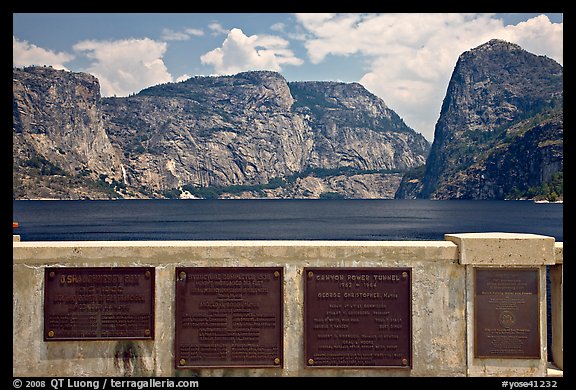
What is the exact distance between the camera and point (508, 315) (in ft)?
29.5

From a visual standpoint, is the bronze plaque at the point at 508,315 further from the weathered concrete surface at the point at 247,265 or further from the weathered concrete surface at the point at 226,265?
the weathered concrete surface at the point at 226,265

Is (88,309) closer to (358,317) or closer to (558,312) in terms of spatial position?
(358,317)

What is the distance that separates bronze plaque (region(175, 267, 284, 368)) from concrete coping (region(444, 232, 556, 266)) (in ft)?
9.42

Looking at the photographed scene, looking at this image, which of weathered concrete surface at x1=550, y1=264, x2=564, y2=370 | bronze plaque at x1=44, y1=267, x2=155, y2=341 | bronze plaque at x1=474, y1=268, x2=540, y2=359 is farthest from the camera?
weathered concrete surface at x1=550, y1=264, x2=564, y2=370

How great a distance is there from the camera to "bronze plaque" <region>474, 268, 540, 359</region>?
8977mm

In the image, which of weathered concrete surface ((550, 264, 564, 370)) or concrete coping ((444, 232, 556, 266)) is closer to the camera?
concrete coping ((444, 232, 556, 266))

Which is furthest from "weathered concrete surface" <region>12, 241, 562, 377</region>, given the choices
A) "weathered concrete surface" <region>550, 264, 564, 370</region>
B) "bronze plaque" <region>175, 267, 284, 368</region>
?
"weathered concrete surface" <region>550, 264, 564, 370</region>

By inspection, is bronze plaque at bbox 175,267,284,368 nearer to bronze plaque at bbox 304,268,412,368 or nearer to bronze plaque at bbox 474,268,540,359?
bronze plaque at bbox 304,268,412,368

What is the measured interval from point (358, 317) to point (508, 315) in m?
2.25

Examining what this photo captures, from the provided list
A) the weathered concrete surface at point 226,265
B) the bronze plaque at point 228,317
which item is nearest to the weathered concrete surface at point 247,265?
the weathered concrete surface at point 226,265

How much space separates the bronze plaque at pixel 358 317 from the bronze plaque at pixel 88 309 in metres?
2.43

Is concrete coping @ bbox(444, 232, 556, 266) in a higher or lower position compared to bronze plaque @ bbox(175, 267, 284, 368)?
higher
